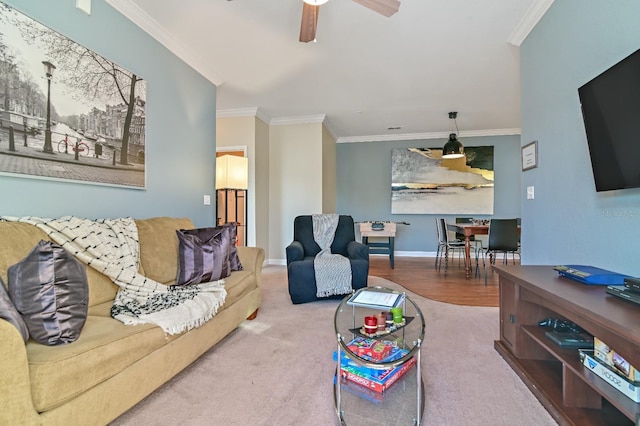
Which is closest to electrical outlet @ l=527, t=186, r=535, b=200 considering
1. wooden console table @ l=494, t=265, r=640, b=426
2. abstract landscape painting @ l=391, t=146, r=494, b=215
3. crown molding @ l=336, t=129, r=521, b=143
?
wooden console table @ l=494, t=265, r=640, b=426

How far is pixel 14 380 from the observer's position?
0.93 metres

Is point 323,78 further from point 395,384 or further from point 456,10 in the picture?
point 395,384

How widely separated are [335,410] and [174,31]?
3274mm

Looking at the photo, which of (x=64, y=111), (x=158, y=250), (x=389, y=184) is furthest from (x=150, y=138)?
(x=389, y=184)

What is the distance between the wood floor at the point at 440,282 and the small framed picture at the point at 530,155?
4.78 ft

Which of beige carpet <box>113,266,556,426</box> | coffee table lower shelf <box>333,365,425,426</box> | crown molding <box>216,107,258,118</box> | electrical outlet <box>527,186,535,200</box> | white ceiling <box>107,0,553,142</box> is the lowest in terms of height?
beige carpet <box>113,266,556,426</box>

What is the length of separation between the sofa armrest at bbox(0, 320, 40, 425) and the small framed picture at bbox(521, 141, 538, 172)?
125 inches

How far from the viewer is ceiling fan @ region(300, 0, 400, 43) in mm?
1927

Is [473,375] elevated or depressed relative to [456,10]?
depressed

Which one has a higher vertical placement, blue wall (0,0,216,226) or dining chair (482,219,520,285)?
blue wall (0,0,216,226)

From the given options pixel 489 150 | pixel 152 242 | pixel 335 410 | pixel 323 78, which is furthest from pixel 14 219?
pixel 489 150

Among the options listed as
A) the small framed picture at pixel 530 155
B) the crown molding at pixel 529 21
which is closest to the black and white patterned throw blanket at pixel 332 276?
the small framed picture at pixel 530 155

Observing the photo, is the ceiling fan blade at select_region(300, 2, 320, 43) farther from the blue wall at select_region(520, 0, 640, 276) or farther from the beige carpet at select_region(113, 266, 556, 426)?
A: the beige carpet at select_region(113, 266, 556, 426)

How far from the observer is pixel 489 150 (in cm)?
617
